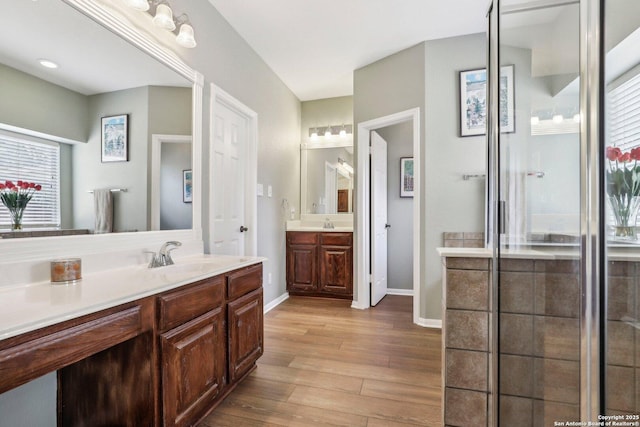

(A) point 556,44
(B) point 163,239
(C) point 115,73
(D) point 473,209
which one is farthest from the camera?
(D) point 473,209

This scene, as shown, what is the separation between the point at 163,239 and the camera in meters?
1.88

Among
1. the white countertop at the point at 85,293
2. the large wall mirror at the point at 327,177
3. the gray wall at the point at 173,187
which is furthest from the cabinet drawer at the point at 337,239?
the white countertop at the point at 85,293

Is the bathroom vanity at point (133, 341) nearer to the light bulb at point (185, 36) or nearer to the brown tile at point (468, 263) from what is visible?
the brown tile at point (468, 263)

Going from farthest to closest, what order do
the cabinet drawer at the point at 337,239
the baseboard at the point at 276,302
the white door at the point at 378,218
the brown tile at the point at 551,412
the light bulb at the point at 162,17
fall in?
the cabinet drawer at the point at 337,239, the white door at the point at 378,218, the baseboard at the point at 276,302, the light bulb at the point at 162,17, the brown tile at the point at 551,412

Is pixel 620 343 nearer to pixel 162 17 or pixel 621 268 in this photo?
pixel 621 268

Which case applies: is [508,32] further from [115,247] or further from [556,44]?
[115,247]

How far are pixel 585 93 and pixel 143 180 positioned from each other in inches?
80.5

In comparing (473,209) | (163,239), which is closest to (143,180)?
(163,239)

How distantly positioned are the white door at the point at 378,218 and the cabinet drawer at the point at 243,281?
72.0 inches

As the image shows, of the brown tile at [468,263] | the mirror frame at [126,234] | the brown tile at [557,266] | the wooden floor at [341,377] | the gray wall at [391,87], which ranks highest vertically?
the gray wall at [391,87]

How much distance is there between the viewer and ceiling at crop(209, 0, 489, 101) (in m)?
2.37

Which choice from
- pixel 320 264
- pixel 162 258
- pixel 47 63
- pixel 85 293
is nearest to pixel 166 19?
pixel 47 63

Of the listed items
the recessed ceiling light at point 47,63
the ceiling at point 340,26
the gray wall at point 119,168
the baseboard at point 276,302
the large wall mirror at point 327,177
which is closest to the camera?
the recessed ceiling light at point 47,63

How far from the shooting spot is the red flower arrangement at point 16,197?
1.16m
